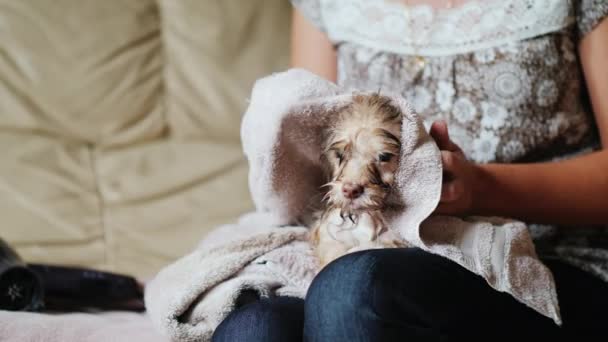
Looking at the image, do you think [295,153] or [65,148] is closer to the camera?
[295,153]

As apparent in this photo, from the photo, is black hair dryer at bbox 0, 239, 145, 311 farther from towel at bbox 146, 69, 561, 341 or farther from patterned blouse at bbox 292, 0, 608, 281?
patterned blouse at bbox 292, 0, 608, 281

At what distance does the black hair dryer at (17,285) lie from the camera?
1147mm

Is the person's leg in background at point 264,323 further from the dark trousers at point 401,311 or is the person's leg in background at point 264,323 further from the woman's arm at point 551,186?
the woman's arm at point 551,186

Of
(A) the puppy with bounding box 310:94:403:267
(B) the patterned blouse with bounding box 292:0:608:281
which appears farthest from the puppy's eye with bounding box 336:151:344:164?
(B) the patterned blouse with bounding box 292:0:608:281

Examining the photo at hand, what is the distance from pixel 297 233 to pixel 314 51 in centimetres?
40

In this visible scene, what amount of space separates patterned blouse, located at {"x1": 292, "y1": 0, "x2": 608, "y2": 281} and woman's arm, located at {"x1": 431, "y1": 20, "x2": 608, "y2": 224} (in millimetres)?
49

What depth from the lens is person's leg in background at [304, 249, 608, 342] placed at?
0.78m

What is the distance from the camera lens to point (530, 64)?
112cm

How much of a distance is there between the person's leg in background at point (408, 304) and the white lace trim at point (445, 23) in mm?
432

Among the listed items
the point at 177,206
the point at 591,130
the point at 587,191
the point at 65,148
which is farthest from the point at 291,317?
the point at 65,148

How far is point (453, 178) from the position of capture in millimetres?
936

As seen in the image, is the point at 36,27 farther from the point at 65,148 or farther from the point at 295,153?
the point at 295,153

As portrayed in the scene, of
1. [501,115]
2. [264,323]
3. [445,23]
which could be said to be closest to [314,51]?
[445,23]

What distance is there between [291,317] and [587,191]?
502 mm
